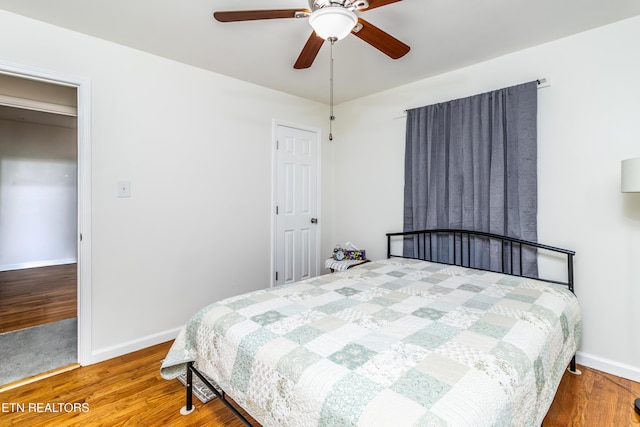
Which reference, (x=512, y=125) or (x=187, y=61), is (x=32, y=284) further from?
(x=512, y=125)

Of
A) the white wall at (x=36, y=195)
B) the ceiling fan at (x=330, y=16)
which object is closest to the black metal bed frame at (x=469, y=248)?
the ceiling fan at (x=330, y=16)

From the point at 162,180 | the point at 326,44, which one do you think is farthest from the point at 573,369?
the point at 162,180

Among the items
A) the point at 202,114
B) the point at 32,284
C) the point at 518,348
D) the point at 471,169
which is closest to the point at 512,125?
the point at 471,169

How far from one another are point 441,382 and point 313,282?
4.15 ft

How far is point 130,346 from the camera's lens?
2521 millimetres

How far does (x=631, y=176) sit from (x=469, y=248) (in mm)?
1216

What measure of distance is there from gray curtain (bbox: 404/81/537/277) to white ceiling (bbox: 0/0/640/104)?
17.5 inches

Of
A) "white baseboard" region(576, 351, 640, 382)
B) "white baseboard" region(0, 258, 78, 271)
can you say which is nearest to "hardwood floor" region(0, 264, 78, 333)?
"white baseboard" region(0, 258, 78, 271)

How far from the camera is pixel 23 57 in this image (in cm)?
209

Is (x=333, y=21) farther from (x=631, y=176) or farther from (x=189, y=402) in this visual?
(x=189, y=402)

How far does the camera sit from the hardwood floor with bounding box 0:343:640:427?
1736 millimetres

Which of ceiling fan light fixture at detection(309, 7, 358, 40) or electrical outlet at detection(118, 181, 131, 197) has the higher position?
ceiling fan light fixture at detection(309, 7, 358, 40)

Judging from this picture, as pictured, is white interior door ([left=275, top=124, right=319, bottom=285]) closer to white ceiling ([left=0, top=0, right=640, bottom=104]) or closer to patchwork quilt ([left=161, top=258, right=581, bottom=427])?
white ceiling ([left=0, top=0, right=640, bottom=104])

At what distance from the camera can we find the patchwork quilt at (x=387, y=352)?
37.5 inches
